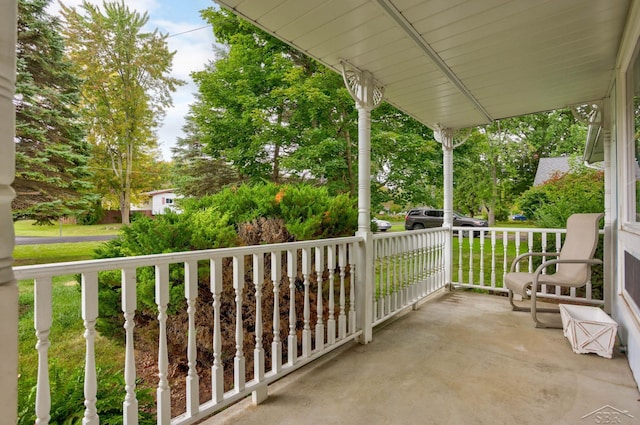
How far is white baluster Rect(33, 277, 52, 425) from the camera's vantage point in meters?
1.12

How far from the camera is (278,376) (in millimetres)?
2129

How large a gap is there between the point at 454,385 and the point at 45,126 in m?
8.24

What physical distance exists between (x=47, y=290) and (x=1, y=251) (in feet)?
2.36

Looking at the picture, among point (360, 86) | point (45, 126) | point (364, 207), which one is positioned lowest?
point (364, 207)

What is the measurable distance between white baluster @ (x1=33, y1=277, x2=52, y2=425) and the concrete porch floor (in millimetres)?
902

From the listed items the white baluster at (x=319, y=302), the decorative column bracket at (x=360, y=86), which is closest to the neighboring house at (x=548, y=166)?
Answer: the decorative column bracket at (x=360, y=86)

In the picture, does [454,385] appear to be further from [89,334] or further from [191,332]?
[89,334]

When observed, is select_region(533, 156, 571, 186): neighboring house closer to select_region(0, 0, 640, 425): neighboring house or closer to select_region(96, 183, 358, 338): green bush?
select_region(0, 0, 640, 425): neighboring house

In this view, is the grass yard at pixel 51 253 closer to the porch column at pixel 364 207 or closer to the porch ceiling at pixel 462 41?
the porch column at pixel 364 207

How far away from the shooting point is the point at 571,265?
359 centimetres

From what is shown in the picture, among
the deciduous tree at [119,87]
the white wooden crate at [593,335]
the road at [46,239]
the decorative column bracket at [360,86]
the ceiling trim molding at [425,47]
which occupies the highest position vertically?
the deciduous tree at [119,87]

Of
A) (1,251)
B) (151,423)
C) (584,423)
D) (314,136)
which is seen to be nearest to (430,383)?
(584,423)

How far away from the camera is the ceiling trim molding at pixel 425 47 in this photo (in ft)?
6.75

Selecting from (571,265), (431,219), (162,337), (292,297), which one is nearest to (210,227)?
(292,297)
